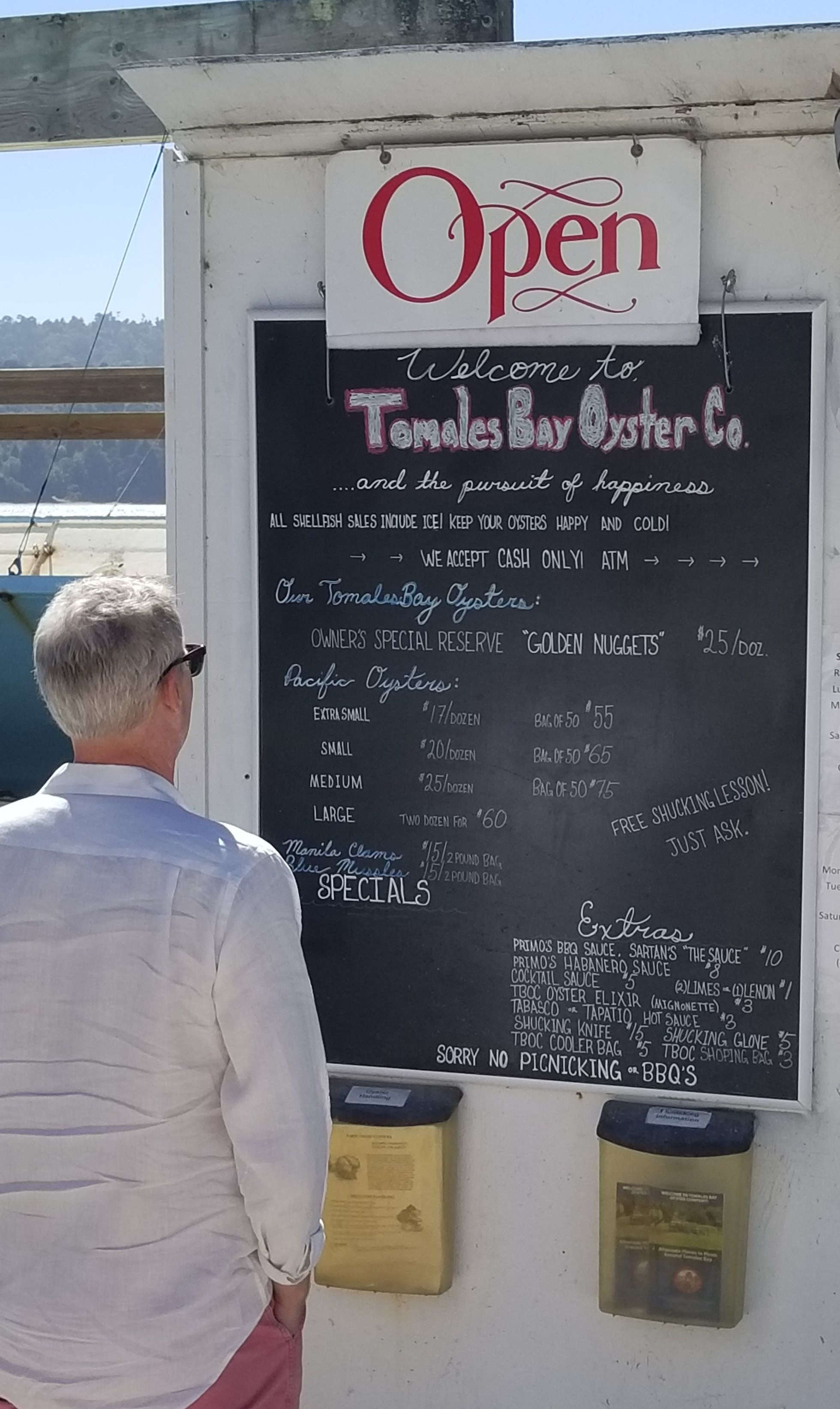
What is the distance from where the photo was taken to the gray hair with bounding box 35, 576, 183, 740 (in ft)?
6.07

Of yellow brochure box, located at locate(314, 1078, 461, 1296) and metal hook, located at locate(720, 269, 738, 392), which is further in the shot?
yellow brochure box, located at locate(314, 1078, 461, 1296)

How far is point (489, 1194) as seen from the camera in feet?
10.3

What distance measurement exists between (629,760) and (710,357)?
2.81 ft

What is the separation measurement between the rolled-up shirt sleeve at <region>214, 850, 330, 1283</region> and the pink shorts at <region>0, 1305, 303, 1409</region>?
16cm

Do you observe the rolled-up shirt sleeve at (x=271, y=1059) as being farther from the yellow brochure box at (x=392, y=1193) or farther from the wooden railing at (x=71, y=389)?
the wooden railing at (x=71, y=389)

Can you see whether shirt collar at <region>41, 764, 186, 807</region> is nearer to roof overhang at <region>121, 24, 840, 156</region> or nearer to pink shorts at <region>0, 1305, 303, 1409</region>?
pink shorts at <region>0, 1305, 303, 1409</region>

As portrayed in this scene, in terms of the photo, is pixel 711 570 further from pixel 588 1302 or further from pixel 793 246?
pixel 588 1302

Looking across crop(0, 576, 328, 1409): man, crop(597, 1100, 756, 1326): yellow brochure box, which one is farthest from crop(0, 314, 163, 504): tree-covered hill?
crop(597, 1100, 756, 1326): yellow brochure box

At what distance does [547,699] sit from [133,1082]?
4.85 ft

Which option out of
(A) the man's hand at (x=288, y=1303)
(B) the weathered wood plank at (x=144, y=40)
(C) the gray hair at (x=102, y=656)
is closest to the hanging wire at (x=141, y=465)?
(B) the weathered wood plank at (x=144, y=40)

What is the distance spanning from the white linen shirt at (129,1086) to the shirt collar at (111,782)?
0.05 m

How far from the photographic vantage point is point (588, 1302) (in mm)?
3113

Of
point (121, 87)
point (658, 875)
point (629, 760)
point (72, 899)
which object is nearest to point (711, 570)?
point (629, 760)

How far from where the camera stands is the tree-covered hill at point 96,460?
510cm
